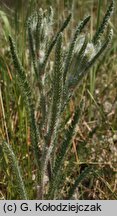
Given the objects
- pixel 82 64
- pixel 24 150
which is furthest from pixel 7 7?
pixel 82 64

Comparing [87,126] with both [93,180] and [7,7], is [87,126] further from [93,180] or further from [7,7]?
[7,7]

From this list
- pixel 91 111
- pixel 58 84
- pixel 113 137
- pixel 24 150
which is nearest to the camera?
pixel 58 84

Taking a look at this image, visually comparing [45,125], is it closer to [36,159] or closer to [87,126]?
[36,159]

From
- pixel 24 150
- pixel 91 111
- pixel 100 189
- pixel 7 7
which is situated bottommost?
pixel 100 189

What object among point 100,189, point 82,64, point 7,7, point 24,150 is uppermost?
point 7,7

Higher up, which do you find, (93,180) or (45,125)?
(45,125)

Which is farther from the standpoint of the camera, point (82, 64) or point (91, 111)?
point (91, 111)

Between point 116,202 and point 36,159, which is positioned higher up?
point 36,159

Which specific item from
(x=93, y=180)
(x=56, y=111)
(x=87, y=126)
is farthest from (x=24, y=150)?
(x=56, y=111)

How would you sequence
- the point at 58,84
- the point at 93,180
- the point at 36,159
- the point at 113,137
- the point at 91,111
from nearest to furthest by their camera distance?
the point at 58,84 < the point at 36,159 < the point at 93,180 < the point at 113,137 < the point at 91,111
